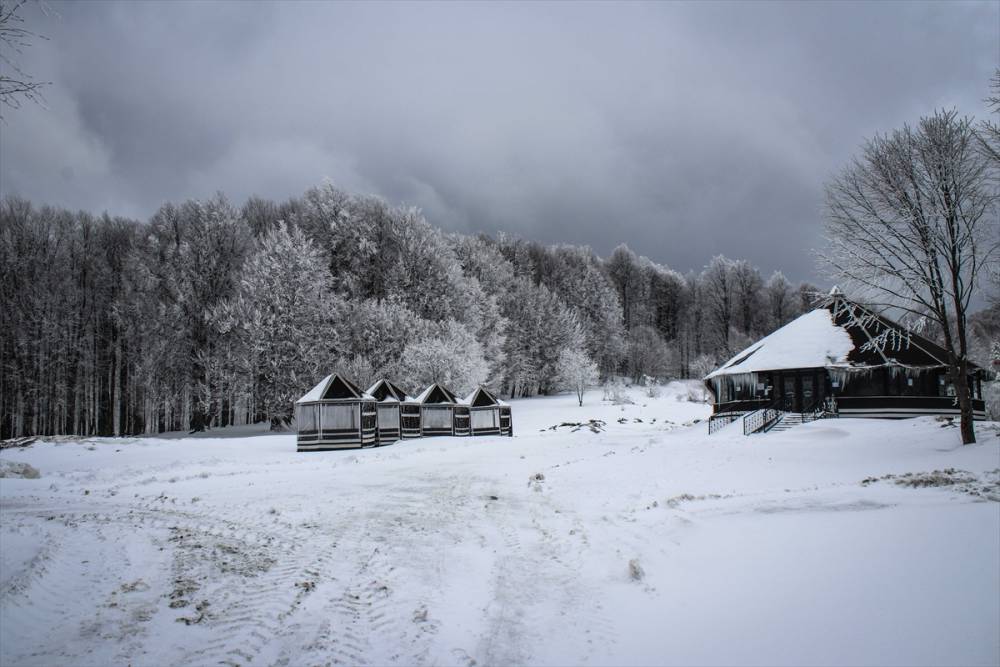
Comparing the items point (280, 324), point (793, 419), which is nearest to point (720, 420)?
point (793, 419)

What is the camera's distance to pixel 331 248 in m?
42.0

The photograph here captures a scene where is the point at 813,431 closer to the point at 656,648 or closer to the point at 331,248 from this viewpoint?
the point at 656,648

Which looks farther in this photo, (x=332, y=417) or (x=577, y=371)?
(x=577, y=371)

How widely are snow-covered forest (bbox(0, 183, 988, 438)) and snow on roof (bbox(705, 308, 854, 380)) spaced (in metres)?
19.0

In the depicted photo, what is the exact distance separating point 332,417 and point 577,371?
2684 cm

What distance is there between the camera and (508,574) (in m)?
6.83

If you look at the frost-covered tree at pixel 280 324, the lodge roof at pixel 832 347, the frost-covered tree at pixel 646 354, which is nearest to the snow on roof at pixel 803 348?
the lodge roof at pixel 832 347

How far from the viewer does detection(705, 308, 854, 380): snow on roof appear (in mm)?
29672

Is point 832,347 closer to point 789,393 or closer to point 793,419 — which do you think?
point 789,393

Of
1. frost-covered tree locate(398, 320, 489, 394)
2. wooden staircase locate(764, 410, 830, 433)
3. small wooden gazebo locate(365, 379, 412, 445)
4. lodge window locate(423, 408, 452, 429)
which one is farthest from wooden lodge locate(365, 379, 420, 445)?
wooden staircase locate(764, 410, 830, 433)

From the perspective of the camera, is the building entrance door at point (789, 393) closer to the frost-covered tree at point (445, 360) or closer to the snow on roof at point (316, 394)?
the frost-covered tree at point (445, 360)

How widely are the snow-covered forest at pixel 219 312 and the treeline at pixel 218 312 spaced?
11 centimetres

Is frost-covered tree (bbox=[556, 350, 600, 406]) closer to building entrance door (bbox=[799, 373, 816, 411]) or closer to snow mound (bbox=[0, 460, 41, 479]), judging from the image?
building entrance door (bbox=[799, 373, 816, 411])

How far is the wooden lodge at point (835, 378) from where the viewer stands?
2839 centimetres
